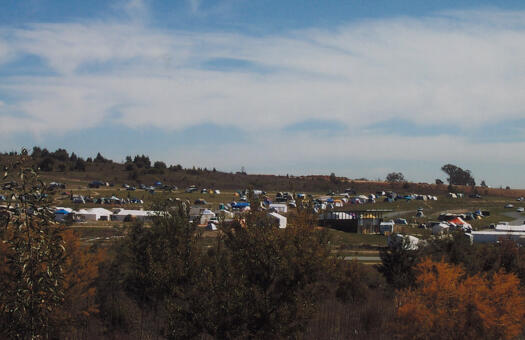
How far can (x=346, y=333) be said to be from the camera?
2886cm

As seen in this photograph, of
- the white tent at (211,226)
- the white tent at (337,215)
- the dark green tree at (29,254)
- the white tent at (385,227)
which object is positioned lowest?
the white tent at (211,226)

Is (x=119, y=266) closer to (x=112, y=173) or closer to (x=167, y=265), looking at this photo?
(x=167, y=265)

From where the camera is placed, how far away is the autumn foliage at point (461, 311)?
2212 cm

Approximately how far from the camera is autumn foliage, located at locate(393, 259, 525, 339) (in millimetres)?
22125

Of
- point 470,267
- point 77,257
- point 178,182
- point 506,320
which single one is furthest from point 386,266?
point 178,182

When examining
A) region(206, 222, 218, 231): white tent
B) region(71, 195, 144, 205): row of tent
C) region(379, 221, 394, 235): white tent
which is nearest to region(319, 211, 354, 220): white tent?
region(379, 221, 394, 235): white tent

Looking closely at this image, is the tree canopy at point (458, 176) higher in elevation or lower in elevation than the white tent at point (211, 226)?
higher

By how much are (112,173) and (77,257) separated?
10748cm

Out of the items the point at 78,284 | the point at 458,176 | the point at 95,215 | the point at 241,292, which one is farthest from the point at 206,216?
the point at 458,176

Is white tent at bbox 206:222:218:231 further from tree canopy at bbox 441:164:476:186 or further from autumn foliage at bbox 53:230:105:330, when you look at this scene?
tree canopy at bbox 441:164:476:186

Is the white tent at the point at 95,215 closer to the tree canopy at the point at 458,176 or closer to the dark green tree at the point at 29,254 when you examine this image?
the dark green tree at the point at 29,254

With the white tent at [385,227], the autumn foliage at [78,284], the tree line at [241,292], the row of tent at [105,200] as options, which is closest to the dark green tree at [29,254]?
the tree line at [241,292]

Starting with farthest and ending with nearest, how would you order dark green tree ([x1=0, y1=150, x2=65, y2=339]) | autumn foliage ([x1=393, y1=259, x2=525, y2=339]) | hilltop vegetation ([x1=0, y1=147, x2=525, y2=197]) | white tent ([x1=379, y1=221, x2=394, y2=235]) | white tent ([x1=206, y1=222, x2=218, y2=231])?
hilltop vegetation ([x1=0, y1=147, x2=525, y2=197]) → white tent ([x1=379, y1=221, x2=394, y2=235]) → white tent ([x1=206, y1=222, x2=218, y2=231]) → autumn foliage ([x1=393, y1=259, x2=525, y2=339]) → dark green tree ([x1=0, y1=150, x2=65, y2=339])

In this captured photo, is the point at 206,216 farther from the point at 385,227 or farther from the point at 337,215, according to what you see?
the point at 385,227
